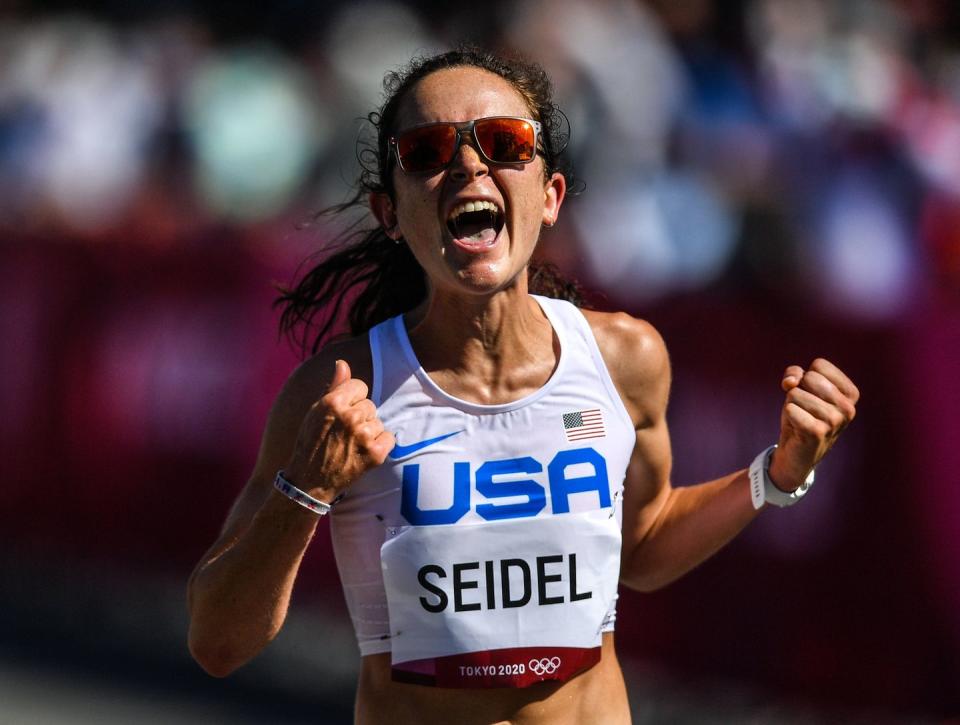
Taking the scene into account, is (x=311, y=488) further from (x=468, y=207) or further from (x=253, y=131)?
(x=253, y=131)

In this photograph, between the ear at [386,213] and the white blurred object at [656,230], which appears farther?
the white blurred object at [656,230]

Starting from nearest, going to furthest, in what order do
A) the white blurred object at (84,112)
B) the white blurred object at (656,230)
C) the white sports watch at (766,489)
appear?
the white sports watch at (766,489) < the white blurred object at (656,230) < the white blurred object at (84,112)

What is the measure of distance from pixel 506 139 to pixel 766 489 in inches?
36.2

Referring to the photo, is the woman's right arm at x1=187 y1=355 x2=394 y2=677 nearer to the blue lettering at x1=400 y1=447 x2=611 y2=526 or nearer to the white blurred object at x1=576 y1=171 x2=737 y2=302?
the blue lettering at x1=400 y1=447 x2=611 y2=526

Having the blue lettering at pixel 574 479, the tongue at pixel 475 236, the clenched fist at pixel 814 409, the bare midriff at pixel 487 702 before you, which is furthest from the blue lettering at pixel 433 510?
the clenched fist at pixel 814 409

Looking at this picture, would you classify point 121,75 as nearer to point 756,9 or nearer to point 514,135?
point 756,9

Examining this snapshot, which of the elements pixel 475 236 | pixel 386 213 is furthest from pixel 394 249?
pixel 475 236

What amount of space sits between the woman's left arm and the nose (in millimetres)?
504

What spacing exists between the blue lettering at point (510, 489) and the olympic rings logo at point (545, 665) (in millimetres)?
287

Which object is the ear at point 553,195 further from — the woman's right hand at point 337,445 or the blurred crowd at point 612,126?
the blurred crowd at point 612,126

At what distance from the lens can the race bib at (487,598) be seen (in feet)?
9.77

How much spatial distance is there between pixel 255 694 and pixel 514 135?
157 inches

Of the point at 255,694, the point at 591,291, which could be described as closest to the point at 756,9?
the point at 591,291

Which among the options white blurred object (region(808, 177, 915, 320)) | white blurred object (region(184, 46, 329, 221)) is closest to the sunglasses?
white blurred object (region(808, 177, 915, 320))
